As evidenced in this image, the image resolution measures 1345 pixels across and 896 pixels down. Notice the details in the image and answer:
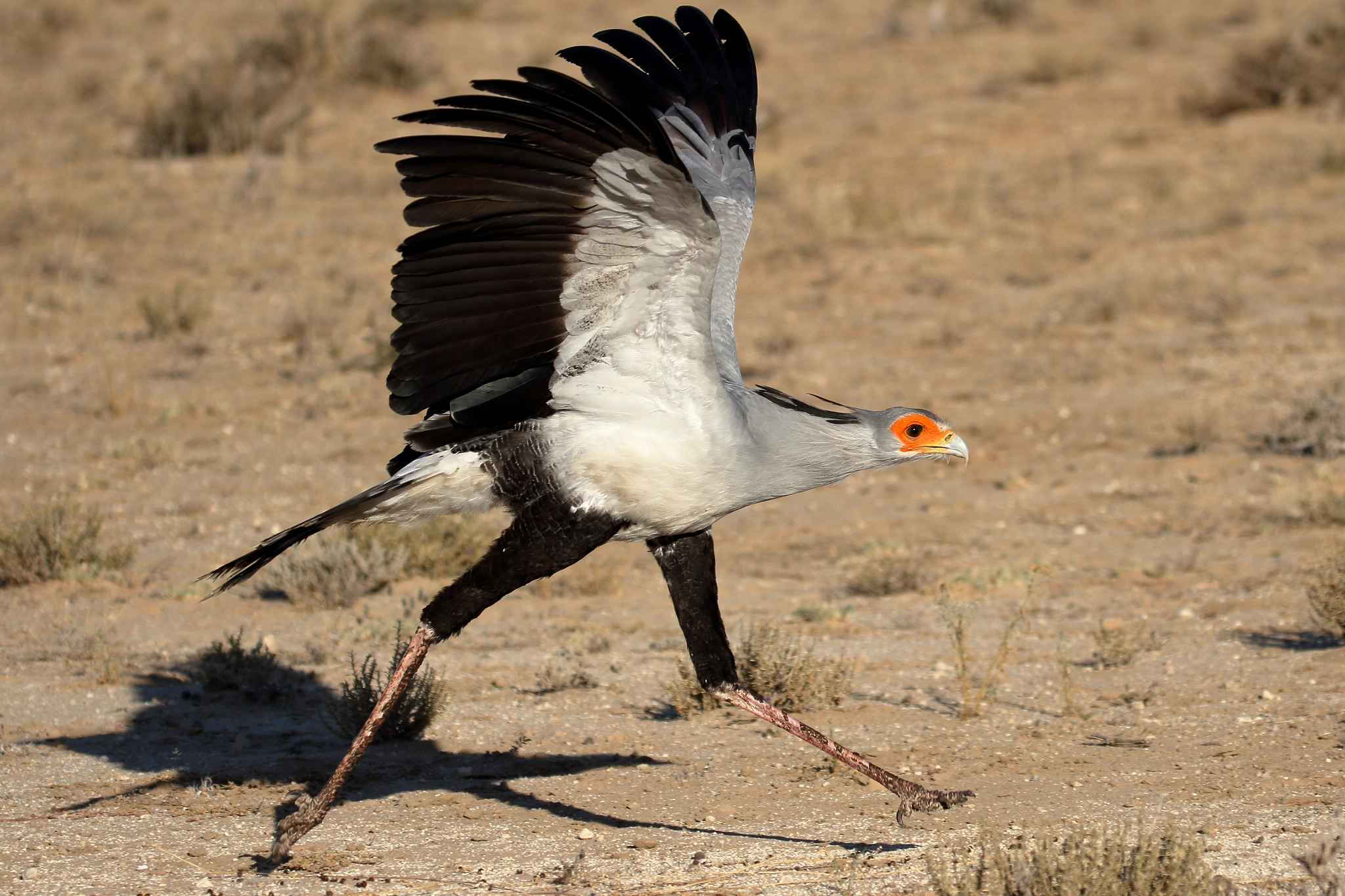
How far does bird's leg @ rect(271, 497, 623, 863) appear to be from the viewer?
4.44m

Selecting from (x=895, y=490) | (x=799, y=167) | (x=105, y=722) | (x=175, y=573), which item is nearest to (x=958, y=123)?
(x=799, y=167)

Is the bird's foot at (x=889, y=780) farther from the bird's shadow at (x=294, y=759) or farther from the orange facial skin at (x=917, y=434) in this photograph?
the orange facial skin at (x=917, y=434)

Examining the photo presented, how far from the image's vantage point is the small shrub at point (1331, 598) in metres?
6.40

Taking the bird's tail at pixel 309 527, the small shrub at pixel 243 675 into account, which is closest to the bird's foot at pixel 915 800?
the bird's tail at pixel 309 527

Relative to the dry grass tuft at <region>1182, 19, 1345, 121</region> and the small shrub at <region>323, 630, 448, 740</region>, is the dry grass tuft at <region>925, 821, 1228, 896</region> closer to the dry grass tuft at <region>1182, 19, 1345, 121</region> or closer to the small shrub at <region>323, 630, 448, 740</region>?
the small shrub at <region>323, 630, 448, 740</region>

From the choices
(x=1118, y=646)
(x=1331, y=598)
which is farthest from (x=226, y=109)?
(x=1331, y=598)

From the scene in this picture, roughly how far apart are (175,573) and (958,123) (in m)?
13.4

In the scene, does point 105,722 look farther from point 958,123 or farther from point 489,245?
point 958,123

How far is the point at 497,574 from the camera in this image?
449 centimetres

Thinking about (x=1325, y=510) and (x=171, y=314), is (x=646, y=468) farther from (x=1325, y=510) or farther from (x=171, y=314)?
(x=171, y=314)

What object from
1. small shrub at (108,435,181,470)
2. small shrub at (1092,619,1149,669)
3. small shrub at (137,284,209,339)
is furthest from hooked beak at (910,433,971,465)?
small shrub at (137,284,209,339)

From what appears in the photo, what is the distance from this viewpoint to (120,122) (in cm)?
1825

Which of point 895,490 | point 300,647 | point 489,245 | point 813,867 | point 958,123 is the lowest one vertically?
point 813,867

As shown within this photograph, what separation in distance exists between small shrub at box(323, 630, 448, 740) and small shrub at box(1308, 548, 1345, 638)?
399 cm
